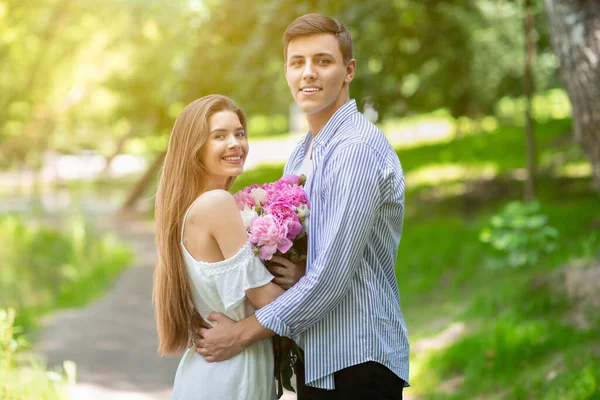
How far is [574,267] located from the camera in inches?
238

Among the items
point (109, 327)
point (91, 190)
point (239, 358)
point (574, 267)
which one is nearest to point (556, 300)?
point (574, 267)

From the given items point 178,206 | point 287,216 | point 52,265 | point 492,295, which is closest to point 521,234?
point 492,295

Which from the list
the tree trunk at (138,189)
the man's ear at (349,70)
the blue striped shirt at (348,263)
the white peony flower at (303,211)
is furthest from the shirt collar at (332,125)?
the tree trunk at (138,189)

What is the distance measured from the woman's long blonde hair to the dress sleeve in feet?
0.51

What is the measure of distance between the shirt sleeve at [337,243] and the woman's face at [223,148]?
0.34m

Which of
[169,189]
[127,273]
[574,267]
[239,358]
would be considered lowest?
[127,273]

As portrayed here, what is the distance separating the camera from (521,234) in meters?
6.58

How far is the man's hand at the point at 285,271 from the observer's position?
250 centimetres

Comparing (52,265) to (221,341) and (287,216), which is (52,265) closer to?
(221,341)

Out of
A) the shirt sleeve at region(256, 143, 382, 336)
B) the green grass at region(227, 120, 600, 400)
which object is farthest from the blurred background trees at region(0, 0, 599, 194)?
the shirt sleeve at region(256, 143, 382, 336)

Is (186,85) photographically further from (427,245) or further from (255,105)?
(427,245)

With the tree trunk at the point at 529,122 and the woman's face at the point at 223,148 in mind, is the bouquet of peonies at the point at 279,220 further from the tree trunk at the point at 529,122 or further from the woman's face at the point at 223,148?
the tree trunk at the point at 529,122

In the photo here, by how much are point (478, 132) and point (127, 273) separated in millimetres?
10082

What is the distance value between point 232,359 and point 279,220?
19.0 inches
